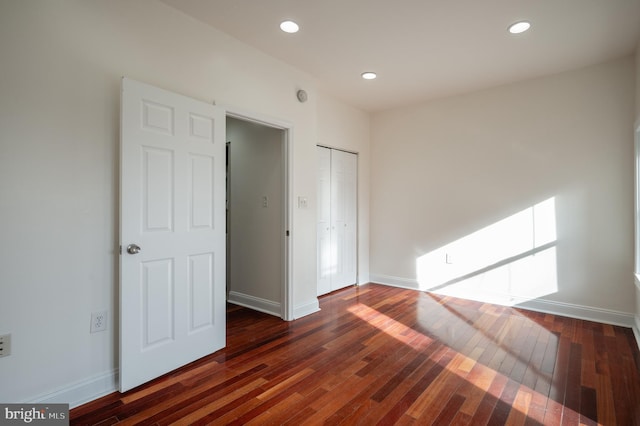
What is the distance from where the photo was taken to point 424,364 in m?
2.52

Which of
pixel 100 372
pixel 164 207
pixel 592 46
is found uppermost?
pixel 592 46

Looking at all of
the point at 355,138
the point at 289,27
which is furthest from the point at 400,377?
the point at 355,138

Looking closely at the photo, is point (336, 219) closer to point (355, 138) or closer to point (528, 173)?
point (355, 138)

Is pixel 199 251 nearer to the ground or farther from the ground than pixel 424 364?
farther from the ground

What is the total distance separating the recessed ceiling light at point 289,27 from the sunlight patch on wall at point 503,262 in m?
3.13

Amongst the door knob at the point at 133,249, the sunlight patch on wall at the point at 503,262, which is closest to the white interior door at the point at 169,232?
the door knob at the point at 133,249

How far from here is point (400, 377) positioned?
7.64 ft

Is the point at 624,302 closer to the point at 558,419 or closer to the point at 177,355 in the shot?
the point at 558,419

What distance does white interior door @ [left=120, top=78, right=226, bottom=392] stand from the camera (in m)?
2.14

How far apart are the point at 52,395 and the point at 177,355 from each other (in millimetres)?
712

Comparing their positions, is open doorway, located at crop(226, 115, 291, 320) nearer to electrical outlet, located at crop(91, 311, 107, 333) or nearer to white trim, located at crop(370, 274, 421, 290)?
electrical outlet, located at crop(91, 311, 107, 333)

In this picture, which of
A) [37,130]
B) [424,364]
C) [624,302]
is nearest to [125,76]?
[37,130]

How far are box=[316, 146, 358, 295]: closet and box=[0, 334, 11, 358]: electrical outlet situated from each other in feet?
9.94

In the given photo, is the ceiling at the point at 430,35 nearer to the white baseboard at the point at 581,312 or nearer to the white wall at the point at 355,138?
the white wall at the point at 355,138
